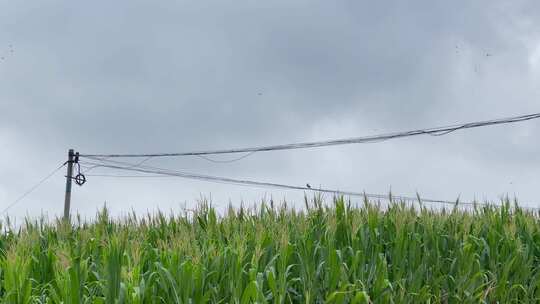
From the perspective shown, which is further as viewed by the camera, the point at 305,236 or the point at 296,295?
the point at 305,236

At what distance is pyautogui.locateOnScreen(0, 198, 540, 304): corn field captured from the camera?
20.3 ft

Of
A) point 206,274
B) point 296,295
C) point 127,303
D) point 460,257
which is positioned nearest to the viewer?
point 127,303

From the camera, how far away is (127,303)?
576cm

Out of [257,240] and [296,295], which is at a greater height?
[257,240]

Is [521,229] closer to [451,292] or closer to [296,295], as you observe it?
[451,292]

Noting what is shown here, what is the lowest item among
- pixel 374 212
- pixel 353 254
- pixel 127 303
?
pixel 127 303

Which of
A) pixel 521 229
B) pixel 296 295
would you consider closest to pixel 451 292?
pixel 296 295

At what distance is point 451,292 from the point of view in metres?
7.73

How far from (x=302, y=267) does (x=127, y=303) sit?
66.7 inches

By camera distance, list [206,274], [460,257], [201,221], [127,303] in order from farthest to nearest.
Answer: [201,221] → [460,257] → [206,274] → [127,303]

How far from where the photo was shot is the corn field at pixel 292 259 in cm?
619

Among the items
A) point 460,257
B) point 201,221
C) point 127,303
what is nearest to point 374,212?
point 460,257

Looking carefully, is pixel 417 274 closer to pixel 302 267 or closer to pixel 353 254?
pixel 353 254

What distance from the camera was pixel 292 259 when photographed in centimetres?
712
